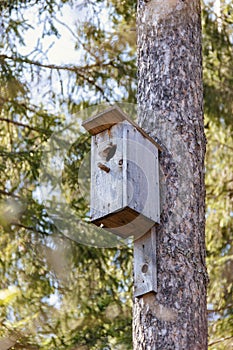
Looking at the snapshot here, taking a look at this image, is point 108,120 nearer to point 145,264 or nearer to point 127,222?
point 127,222

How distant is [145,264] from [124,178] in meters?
0.37

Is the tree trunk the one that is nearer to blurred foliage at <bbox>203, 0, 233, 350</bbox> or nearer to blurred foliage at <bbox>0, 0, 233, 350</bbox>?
blurred foliage at <bbox>0, 0, 233, 350</bbox>

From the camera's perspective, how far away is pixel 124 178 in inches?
135

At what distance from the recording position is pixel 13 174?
645 cm

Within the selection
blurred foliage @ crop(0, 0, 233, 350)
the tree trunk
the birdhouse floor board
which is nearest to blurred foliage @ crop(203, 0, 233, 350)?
blurred foliage @ crop(0, 0, 233, 350)

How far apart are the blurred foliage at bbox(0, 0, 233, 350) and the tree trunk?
8.27 ft

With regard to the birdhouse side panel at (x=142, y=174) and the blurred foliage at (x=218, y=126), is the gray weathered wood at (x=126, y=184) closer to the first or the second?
the birdhouse side panel at (x=142, y=174)

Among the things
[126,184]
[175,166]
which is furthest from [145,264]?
[175,166]

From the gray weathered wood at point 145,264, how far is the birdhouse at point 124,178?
0.14 feet

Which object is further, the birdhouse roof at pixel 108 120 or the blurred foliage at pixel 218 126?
the blurred foliage at pixel 218 126

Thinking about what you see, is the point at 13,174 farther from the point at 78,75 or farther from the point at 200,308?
the point at 200,308

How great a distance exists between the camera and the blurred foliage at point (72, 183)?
248 inches

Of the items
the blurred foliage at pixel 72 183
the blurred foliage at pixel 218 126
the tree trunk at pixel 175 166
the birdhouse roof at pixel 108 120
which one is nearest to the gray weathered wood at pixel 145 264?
the tree trunk at pixel 175 166

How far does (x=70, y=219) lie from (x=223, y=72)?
2.01 metres
